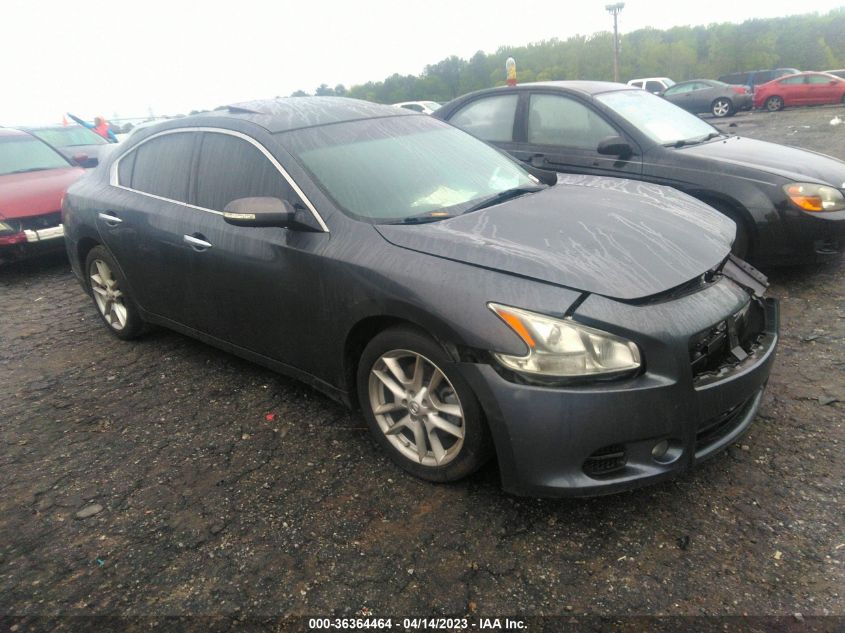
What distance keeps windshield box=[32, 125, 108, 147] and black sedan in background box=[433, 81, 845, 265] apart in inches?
359

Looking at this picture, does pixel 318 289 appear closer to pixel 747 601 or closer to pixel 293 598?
pixel 293 598

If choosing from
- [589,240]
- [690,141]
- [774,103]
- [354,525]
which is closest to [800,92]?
[774,103]

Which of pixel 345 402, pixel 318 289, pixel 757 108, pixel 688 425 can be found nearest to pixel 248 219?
pixel 318 289

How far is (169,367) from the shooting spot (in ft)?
13.4

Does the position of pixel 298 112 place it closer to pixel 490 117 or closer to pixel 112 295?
pixel 112 295

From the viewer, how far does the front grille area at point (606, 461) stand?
2232mm

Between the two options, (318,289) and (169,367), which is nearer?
(318,289)

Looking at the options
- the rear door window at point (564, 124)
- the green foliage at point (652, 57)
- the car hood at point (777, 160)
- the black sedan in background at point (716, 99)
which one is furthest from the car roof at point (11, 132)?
the green foliage at point (652, 57)

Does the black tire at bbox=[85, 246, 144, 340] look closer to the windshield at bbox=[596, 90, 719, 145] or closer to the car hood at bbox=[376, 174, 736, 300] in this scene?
the car hood at bbox=[376, 174, 736, 300]

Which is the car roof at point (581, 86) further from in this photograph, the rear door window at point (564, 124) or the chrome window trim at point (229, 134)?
the chrome window trim at point (229, 134)

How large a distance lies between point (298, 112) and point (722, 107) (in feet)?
79.2

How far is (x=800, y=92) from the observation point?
887 inches

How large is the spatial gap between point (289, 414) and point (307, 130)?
149cm

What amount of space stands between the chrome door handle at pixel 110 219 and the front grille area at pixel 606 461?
3.24 m
